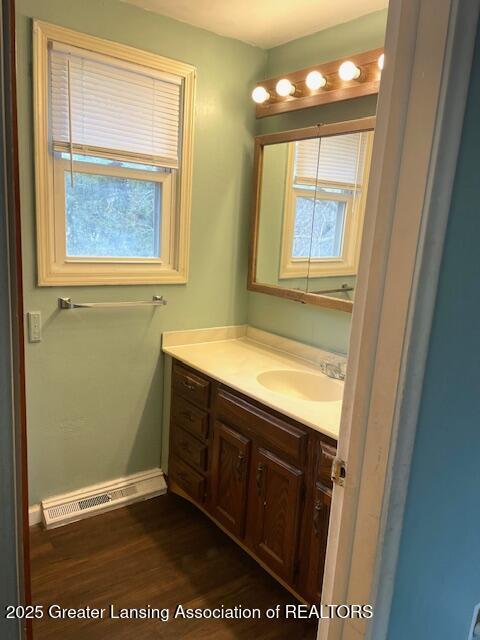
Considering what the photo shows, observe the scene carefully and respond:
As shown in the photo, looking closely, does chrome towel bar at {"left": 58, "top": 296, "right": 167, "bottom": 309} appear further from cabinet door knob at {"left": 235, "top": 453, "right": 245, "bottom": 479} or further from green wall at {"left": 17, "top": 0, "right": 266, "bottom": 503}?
cabinet door knob at {"left": 235, "top": 453, "right": 245, "bottom": 479}

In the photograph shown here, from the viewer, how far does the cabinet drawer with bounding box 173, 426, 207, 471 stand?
7.61 ft

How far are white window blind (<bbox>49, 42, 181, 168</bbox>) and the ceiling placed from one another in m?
0.27

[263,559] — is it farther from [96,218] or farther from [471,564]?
[96,218]

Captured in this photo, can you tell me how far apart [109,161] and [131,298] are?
660 millimetres

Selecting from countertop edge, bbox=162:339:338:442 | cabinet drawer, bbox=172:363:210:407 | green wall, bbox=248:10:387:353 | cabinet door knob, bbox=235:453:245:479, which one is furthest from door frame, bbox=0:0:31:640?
green wall, bbox=248:10:387:353

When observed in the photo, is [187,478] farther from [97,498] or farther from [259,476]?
[259,476]

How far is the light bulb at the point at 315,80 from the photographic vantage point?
2146 mm

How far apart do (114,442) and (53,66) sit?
1.79 meters

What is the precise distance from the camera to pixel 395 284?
873mm

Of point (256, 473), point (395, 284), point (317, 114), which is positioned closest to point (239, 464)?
point (256, 473)

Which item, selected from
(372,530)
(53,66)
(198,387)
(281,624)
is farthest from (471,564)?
(53,66)

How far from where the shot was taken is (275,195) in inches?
99.0

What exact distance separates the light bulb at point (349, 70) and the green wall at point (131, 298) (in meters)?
0.68

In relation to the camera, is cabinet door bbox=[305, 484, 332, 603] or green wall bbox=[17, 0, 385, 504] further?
green wall bbox=[17, 0, 385, 504]
